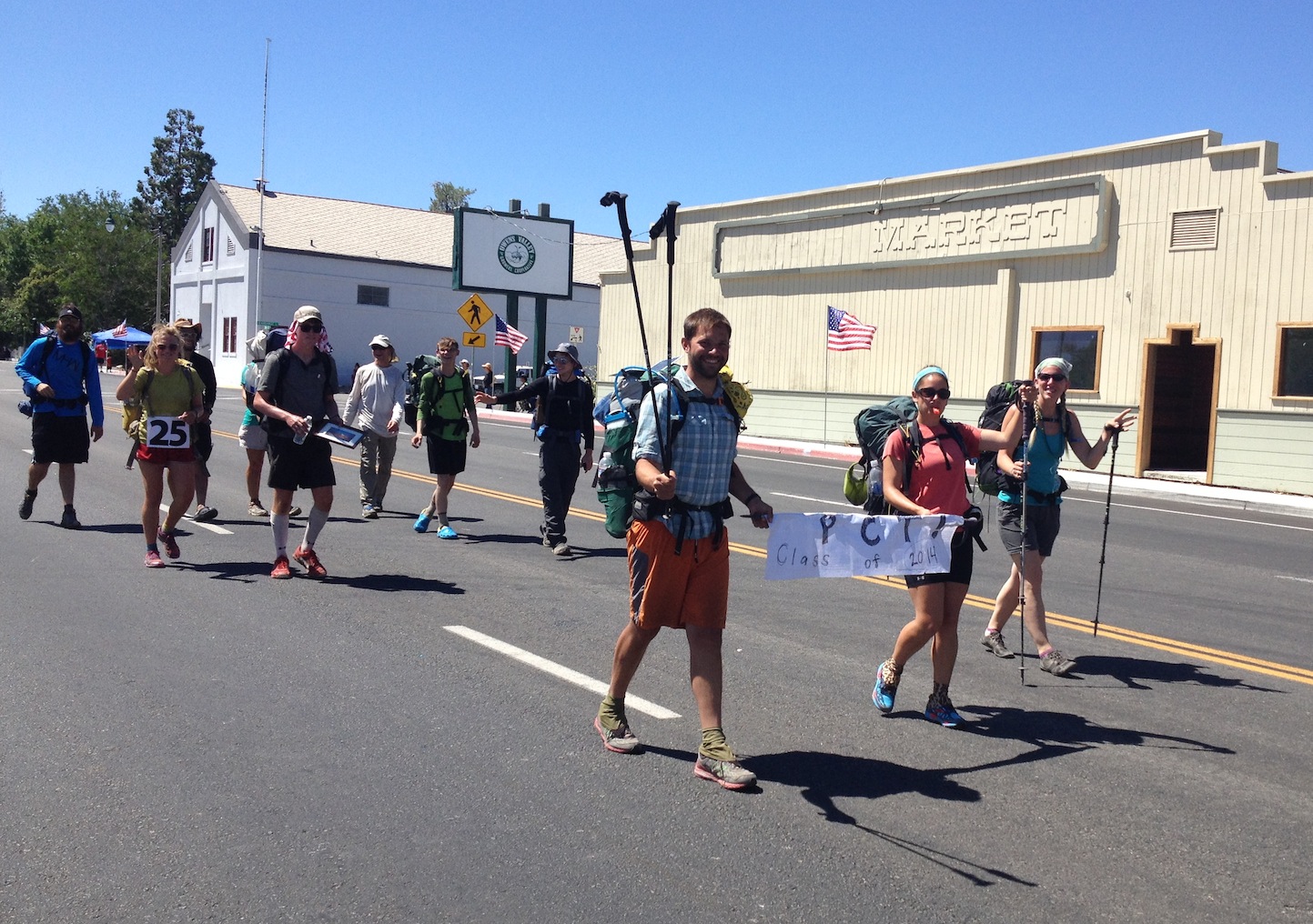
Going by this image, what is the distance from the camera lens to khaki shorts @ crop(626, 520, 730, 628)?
5.03m

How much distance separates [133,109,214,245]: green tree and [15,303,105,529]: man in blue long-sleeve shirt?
9642 centimetres

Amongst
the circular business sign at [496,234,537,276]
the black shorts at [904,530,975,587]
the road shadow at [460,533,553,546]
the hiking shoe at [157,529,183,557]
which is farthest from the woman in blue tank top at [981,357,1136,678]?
the circular business sign at [496,234,537,276]

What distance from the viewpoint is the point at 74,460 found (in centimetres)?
1166

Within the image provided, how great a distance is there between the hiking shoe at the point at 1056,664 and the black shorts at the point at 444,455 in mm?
6284

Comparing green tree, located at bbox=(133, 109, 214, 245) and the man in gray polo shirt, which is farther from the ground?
green tree, located at bbox=(133, 109, 214, 245)

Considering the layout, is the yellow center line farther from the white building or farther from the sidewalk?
the white building

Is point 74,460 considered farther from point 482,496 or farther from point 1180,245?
point 1180,245

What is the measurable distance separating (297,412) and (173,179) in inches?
4022

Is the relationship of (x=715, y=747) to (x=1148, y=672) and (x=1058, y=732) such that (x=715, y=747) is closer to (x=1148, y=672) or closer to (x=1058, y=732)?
(x=1058, y=732)

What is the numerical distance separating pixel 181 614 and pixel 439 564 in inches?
102

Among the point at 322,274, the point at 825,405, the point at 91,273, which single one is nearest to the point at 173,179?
the point at 91,273

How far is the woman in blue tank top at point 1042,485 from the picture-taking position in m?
7.02

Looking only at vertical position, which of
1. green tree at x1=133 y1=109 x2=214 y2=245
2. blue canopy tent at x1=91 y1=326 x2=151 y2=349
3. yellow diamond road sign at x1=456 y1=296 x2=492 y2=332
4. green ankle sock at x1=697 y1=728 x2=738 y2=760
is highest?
green tree at x1=133 y1=109 x2=214 y2=245

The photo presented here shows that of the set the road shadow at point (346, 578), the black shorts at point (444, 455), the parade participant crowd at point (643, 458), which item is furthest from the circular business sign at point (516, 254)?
the road shadow at point (346, 578)
